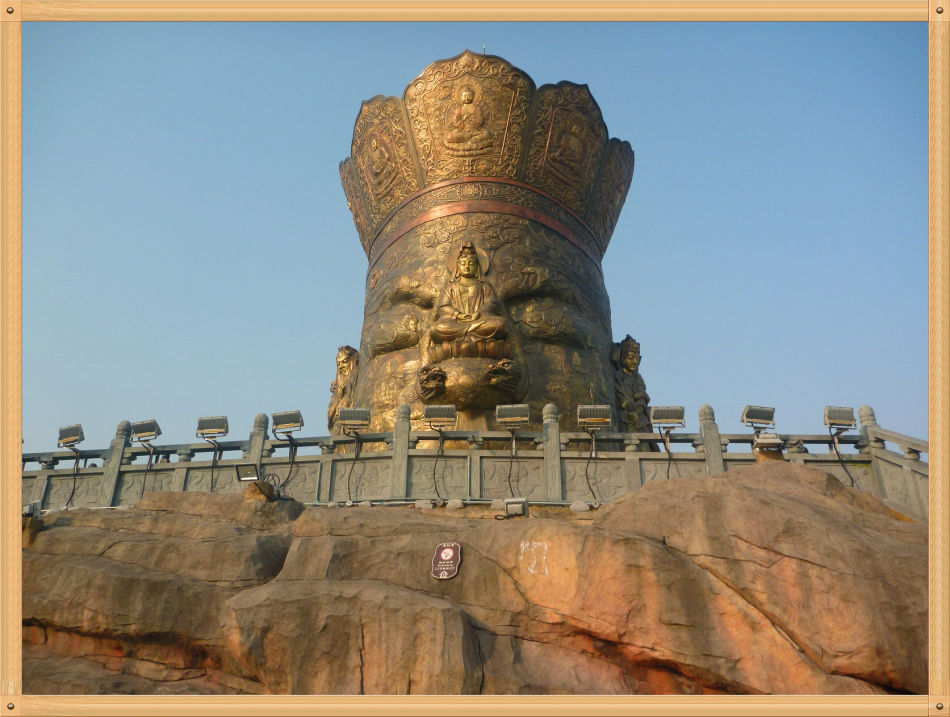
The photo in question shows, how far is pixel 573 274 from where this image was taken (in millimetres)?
17250

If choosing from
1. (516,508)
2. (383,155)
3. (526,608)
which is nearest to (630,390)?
(516,508)

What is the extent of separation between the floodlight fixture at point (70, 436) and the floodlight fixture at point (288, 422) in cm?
358

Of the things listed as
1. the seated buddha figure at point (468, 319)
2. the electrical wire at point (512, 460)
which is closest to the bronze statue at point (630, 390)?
the seated buddha figure at point (468, 319)

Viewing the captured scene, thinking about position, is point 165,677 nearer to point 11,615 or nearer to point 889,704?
point 11,615

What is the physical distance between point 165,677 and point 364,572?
191cm

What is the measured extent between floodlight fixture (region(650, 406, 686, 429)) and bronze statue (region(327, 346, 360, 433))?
22.3 feet

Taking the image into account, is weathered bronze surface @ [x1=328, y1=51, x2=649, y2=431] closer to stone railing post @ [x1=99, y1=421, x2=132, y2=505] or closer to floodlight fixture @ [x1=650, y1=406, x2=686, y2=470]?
floodlight fixture @ [x1=650, y1=406, x2=686, y2=470]

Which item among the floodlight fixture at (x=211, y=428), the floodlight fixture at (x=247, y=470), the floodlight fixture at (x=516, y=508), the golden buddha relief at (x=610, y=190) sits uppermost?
the golden buddha relief at (x=610, y=190)

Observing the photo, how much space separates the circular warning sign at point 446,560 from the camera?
7.27 metres

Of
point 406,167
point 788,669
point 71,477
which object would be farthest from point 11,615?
point 406,167

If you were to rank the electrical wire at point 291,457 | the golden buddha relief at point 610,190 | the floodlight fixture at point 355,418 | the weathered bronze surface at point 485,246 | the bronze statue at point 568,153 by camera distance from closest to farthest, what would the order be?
1. the electrical wire at point 291,457
2. the floodlight fixture at point 355,418
3. the weathered bronze surface at point 485,246
4. the bronze statue at point 568,153
5. the golden buddha relief at point 610,190

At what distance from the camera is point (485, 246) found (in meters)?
16.9

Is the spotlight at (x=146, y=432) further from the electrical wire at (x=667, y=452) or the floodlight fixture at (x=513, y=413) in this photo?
the electrical wire at (x=667, y=452)

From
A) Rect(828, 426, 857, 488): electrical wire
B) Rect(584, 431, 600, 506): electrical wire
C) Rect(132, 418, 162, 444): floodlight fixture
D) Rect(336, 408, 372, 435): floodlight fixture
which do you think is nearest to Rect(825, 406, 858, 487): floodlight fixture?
Rect(828, 426, 857, 488): electrical wire
